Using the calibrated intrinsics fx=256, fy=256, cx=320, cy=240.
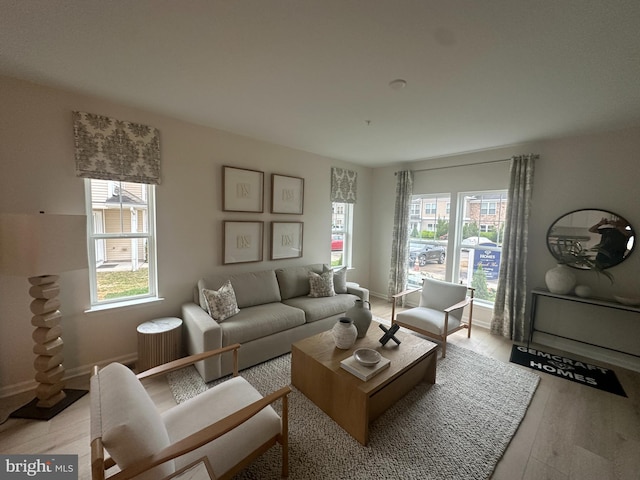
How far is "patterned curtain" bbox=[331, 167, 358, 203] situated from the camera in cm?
445

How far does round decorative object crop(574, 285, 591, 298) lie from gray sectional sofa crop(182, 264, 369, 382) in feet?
8.11

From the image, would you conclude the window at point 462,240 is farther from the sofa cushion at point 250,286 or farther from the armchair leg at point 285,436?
the armchair leg at point 285,436

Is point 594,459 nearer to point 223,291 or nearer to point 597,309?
point 597,309

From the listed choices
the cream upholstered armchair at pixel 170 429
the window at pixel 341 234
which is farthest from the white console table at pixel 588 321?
the cream upholstered armchair at pixel 170 429

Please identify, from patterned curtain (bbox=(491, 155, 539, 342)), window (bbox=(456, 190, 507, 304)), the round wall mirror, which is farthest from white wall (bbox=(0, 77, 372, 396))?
the round wall mirror

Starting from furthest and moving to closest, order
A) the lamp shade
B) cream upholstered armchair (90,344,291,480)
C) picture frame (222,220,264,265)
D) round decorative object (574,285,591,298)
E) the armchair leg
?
picture frame (222,220,264,265)
round decorative object (574,285,591,298)
the lamp shade
the armchair leg
cream upholstered armchair (90,344,291,480)

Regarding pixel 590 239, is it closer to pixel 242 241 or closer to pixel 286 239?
pixel 286 239

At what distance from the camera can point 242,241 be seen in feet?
11.2

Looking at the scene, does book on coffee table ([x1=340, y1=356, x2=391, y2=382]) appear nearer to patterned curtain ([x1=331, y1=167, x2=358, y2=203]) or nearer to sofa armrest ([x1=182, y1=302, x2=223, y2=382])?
sofa armrest ([x1=182, y1=302, x2=223, y2=382])

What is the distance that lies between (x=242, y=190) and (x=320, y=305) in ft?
5.92

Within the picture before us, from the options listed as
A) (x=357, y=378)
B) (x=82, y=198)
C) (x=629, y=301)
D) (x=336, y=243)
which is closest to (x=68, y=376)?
(x=82, y=198)

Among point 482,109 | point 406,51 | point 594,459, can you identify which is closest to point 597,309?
point 594,459

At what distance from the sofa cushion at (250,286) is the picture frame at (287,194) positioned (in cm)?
97

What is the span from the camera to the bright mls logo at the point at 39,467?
1312 mm
